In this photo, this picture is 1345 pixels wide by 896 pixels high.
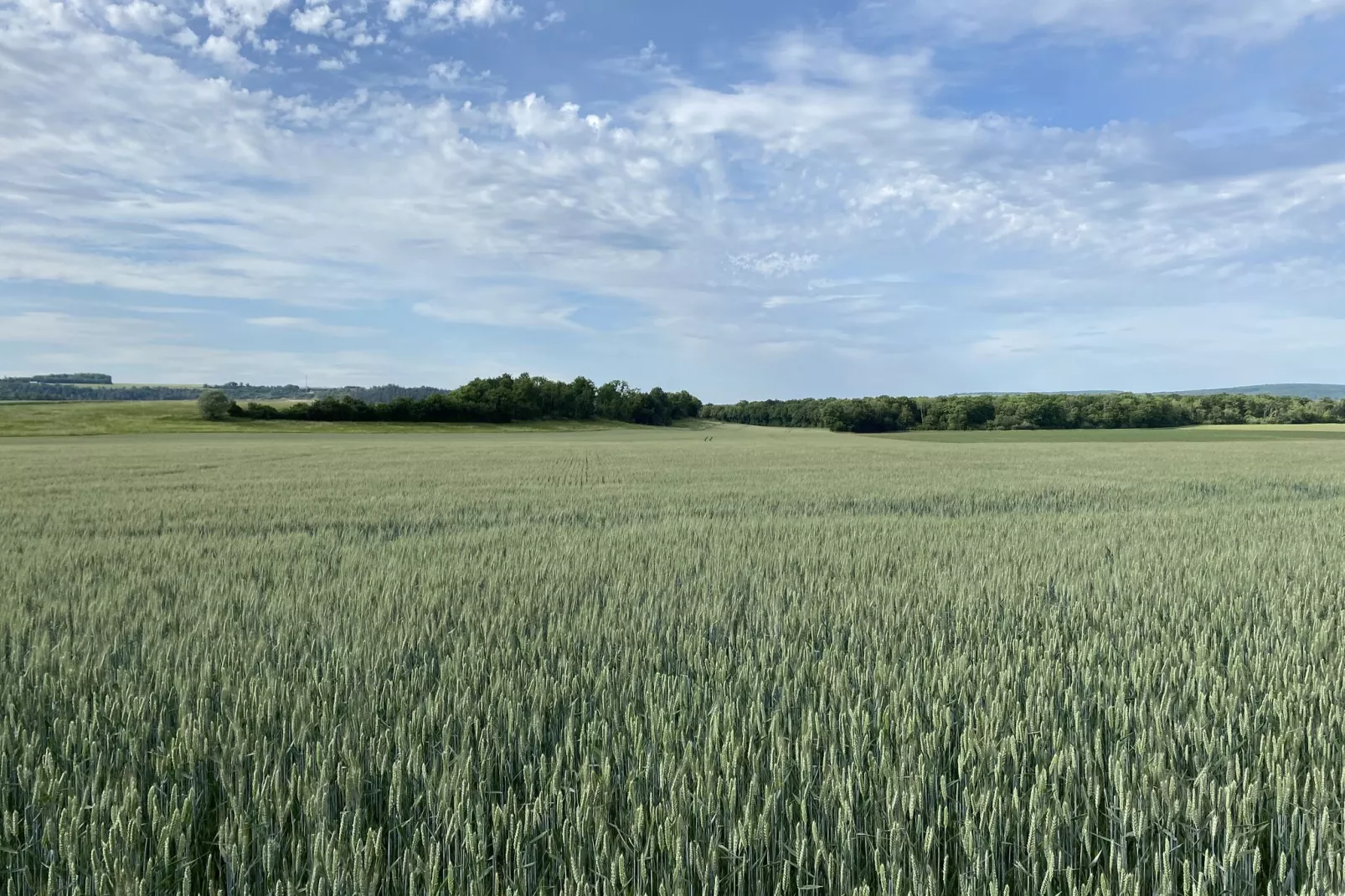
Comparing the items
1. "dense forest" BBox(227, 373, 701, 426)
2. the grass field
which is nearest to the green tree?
"dense forest" BBox(227, 373, 701, 426)

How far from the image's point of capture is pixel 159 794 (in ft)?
10.4

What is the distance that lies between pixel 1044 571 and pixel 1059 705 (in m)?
4.41

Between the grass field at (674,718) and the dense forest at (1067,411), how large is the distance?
310 ft

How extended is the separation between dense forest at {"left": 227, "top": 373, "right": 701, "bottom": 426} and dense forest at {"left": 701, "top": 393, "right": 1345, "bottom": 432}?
2538 cm

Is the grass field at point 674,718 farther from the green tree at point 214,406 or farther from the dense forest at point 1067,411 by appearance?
the dense forest at point 1067,411

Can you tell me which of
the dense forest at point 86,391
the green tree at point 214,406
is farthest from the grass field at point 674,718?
the dense forest at point 86,391

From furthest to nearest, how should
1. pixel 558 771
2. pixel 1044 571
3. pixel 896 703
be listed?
pixel 1044 571, pixel 896 703, pixel 558 771

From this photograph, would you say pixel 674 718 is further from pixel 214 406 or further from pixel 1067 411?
pixel 1067 411

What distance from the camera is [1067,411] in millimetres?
97750

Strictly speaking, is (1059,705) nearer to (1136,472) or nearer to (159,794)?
(159,794)

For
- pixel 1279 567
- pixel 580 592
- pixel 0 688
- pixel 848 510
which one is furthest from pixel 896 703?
pixel 848 510

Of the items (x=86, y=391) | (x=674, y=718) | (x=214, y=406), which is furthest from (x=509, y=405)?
(x=86, y=391)

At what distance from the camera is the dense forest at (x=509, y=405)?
286ft

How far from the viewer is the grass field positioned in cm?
264
